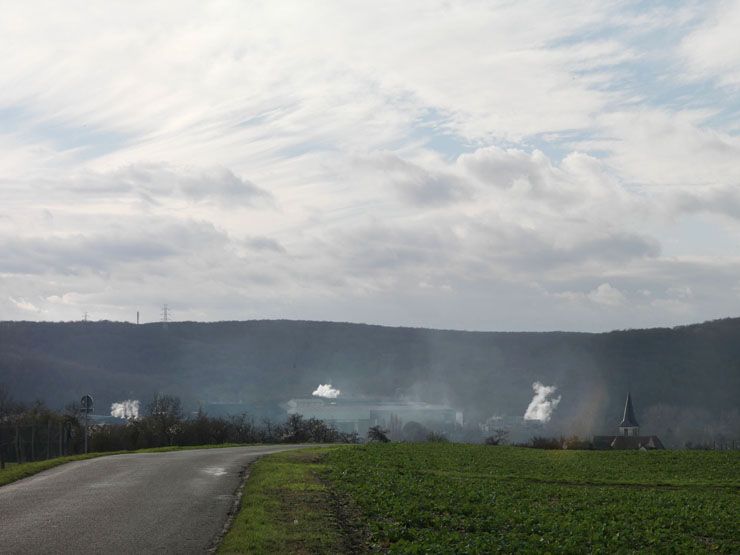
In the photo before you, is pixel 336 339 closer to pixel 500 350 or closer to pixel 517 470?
pixel 500 350

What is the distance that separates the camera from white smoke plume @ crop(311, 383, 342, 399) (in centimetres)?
17912

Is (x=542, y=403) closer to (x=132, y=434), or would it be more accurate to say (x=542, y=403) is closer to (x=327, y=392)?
(x=327, y=392)

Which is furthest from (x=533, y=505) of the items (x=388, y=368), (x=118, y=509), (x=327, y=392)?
(x=388, y=368)

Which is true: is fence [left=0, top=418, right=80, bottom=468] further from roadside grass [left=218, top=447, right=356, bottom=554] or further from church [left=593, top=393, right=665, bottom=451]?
church [left=593, top=393, right=665, bottom=451]

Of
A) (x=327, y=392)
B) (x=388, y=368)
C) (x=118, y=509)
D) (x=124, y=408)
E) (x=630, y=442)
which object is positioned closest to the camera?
(x=118, y=509)

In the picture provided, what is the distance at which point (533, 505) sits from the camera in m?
22.0

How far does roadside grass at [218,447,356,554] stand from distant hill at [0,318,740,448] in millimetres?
122969

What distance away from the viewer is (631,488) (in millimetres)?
29531

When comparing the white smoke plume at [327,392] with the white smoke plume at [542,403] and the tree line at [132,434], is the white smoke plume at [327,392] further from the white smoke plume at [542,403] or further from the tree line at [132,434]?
the tree line at [132,434]

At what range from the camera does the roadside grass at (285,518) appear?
48.8 ft

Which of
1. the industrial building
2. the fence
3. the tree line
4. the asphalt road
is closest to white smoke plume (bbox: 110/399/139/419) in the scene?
the industrial building

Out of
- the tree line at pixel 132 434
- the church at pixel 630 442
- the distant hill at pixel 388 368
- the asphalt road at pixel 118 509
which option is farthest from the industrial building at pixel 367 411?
the asphalt road at pixel 118 509

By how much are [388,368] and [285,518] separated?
18237 cm

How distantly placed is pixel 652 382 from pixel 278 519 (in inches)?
6304
